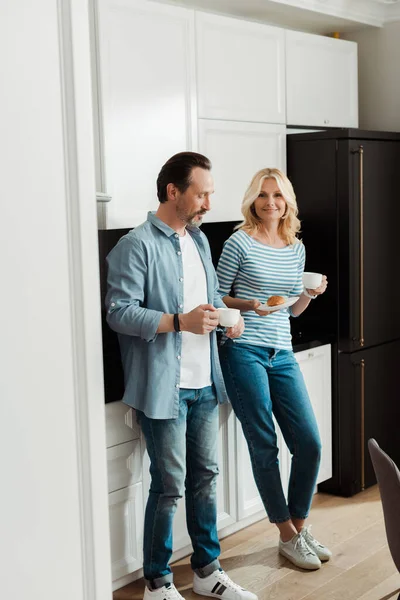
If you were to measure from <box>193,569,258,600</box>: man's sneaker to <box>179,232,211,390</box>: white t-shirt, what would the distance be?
27.4 inches

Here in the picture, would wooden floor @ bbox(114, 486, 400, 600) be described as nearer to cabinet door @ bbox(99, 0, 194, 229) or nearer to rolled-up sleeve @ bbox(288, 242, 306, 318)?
rolled-up sleeve @ bbox(288, 242, 306, 318)

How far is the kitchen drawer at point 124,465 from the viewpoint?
8.50ft

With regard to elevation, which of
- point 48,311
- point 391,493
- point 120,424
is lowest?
point 120,424

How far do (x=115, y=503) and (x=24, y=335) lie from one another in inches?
73.8

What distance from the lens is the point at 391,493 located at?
153 cm

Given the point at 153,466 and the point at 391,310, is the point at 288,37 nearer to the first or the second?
the point at 391,310

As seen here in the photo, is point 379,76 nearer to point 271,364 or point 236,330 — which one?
point 271,364

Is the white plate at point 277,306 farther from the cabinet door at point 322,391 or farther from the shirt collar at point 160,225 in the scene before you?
the cabinet door at point 322,391

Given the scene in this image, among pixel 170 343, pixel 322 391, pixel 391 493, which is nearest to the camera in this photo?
pixel 391 493

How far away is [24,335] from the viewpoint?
0.86m

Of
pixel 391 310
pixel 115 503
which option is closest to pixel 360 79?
pixel 391 310

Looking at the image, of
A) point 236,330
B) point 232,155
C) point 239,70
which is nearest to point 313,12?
point 239,70

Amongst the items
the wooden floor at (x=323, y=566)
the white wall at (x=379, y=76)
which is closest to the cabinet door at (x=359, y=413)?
the wooden floor at (x=323, y=566)

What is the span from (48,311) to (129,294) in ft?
4.70
